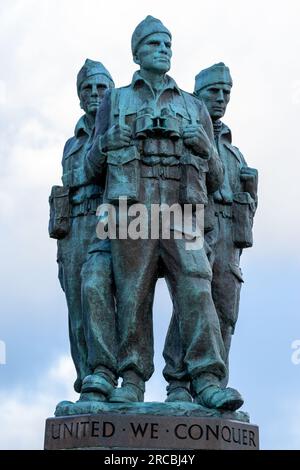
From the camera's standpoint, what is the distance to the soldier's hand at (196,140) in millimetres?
12969

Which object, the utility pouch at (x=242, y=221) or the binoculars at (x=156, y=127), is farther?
the utility pouch at (x=242, y=221)

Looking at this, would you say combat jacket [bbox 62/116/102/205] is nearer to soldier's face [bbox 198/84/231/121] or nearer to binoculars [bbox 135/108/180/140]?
binoculars [bbox 135/108/180/140]

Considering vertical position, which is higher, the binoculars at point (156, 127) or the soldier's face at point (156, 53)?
the soldier's face at point (156, 53)

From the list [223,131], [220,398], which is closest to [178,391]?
[220,398]

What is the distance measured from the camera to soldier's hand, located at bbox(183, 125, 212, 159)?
511 inches

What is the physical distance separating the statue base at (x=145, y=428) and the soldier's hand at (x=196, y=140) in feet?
9.02

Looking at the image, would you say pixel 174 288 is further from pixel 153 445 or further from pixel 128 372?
pixel 153 445

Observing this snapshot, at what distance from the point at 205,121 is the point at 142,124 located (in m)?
0.88

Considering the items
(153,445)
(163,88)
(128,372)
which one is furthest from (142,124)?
(153,445)

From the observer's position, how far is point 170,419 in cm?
1183

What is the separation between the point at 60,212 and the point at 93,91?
1682mm

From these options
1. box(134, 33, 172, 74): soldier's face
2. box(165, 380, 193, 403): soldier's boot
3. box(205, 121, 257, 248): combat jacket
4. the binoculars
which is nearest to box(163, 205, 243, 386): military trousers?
box(205, 121, 257, 248): combat jacket

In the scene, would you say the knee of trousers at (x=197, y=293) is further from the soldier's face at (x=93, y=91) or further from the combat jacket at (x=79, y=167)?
the soldier's face at (x=93, y=91)

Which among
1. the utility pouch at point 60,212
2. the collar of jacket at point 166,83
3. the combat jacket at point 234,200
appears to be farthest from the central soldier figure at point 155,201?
the combat jacket at point 234,200
